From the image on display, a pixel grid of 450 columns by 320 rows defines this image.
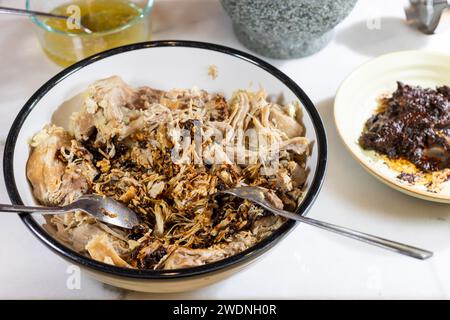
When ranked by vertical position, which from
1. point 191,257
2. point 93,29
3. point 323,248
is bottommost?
point 323,248

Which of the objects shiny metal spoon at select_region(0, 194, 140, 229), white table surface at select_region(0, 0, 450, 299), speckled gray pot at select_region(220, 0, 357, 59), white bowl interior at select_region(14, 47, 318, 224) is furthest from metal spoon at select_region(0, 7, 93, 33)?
shiny metal spoon at select_region(0, 194, 140, 229)

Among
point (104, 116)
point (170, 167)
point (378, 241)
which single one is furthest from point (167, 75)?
point (378, 241)

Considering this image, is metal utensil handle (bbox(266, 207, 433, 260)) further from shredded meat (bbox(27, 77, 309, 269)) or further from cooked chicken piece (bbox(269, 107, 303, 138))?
cooked chicken piece (bbox(269, 107, 303, 138))

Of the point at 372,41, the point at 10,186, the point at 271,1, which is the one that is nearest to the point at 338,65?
the point at 372,41

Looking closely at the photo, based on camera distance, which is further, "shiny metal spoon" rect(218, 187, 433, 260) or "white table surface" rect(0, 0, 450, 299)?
"white table surface" rect(0, 0, 450, 299)

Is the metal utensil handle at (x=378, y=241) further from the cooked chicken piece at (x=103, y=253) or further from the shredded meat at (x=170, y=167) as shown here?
the cooked chicken piece at (x=103, y=253)

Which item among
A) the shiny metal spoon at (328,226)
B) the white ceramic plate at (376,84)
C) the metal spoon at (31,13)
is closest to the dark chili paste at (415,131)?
the white ceramic plate at (376,84)

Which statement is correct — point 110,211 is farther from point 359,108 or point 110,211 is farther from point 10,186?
point 359,108

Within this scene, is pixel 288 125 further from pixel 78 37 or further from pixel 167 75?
pixel 78 37
